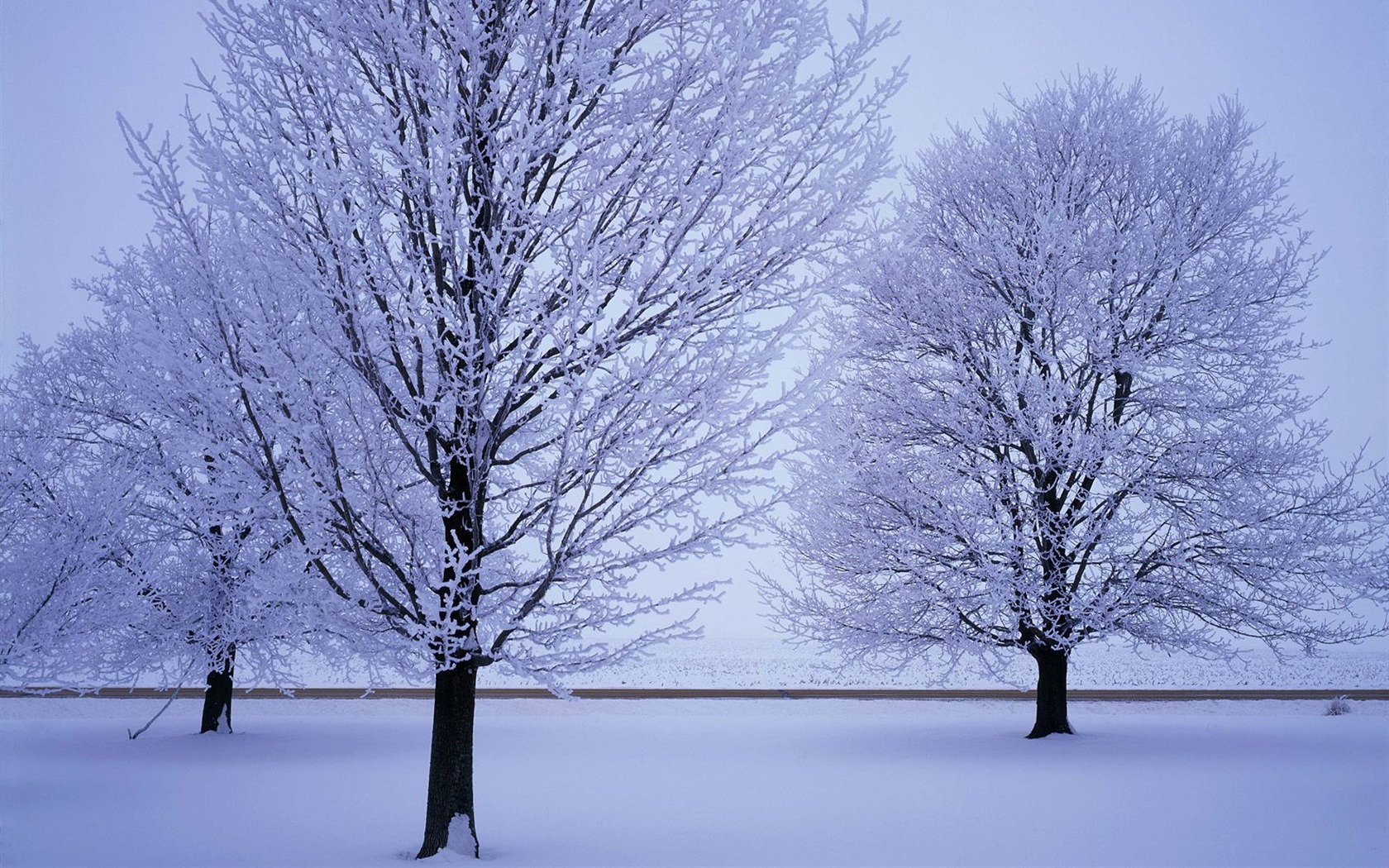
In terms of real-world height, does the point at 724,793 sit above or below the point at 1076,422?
below

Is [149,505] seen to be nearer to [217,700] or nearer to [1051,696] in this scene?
[217,700]

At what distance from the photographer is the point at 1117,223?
1459 centimetres

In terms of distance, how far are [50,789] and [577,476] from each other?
771 cm

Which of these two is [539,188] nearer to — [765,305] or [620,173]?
[620,173]

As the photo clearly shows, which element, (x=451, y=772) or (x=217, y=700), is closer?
(x=451, y=772)

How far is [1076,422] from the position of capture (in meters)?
13.0

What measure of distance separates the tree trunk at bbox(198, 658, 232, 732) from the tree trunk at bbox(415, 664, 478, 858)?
9.89 metres

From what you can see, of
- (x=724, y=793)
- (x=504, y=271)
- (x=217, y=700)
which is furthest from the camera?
(x=217, y=700)

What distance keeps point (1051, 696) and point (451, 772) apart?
33.4 ft

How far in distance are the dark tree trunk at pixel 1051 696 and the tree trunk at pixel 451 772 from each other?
32.1ft

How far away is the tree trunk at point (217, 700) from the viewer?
1538 centimetres

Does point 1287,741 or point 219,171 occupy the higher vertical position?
point 219,171

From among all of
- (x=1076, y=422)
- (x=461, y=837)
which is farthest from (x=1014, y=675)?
(x=461, y=837)

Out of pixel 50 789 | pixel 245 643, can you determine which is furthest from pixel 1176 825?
pixel 245 643
